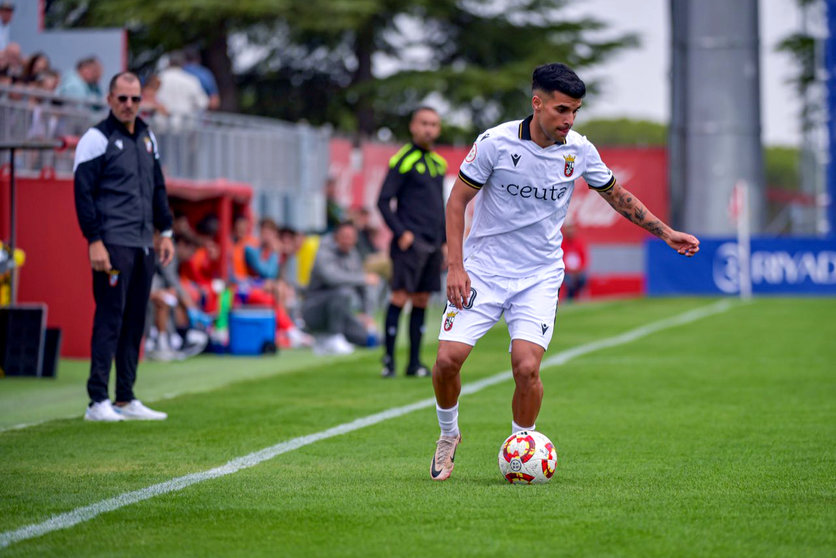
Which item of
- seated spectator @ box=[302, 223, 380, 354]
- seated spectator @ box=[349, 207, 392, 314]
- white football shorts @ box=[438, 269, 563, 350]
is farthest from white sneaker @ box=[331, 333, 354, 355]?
white football shorts @ box=[438, 269, 563, 350]

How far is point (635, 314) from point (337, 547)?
19.4 meters

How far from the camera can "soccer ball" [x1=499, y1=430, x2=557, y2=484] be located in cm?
686

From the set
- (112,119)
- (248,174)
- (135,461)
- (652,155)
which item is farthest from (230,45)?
(135,461)

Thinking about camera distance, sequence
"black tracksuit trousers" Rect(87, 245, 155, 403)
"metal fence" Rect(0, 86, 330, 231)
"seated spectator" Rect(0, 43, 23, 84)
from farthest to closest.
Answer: "seated spectator" Rect(0, 43, 23, 84)
"metal fence" Rect(0, 86, 330, 231)
"black tracksuit trousers" Rect(87, 245, 155, 403)

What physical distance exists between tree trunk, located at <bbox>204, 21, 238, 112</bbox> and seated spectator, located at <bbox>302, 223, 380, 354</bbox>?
22.0 m

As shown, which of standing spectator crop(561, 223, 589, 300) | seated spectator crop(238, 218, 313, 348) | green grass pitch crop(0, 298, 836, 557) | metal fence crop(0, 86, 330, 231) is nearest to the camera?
green grass pitch crop(0, 298, 836, 557)

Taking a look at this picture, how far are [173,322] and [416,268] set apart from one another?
4.46 m

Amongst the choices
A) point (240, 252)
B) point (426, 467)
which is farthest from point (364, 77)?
point (426, 467)

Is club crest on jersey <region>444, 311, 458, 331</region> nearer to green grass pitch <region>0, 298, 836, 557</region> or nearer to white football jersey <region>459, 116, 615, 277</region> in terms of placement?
white football jersey <region>459, 116, 615, 277</region>

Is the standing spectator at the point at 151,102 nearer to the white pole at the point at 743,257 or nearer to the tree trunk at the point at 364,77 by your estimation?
the white pole at the point at 743,257

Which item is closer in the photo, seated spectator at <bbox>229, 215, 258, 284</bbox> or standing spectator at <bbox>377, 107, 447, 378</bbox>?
standing spectator at <bbox>377, 107, 447, 378</bbox>

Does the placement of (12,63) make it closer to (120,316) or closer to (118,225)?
(118,225)

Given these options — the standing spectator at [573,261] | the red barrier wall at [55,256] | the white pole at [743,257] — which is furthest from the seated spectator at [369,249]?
the white pole at [743,257]

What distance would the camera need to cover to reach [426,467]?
7.52m
